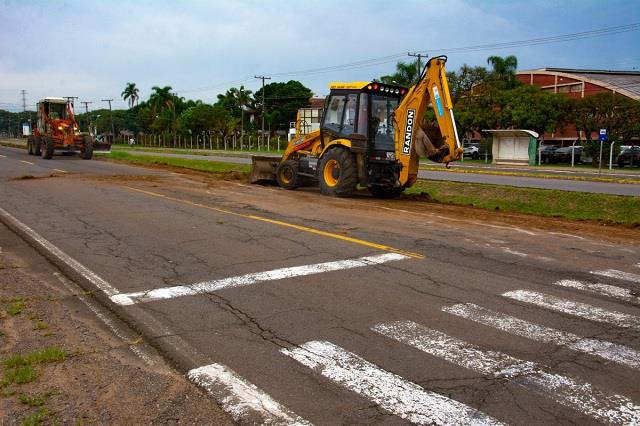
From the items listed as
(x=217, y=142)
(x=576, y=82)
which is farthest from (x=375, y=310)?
(x=217, y=142)

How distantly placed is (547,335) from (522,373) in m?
0.97

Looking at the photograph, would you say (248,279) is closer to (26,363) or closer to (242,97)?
(26,363)

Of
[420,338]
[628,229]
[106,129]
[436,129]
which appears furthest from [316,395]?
[106,129]

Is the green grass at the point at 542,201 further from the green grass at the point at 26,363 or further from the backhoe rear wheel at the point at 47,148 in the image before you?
the backhoe rear wheel at the point at 47,148

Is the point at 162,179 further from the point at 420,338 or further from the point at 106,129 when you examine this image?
the point at 106,129

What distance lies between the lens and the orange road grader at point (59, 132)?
3259 cm

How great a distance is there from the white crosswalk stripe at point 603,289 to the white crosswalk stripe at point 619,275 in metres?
0.49

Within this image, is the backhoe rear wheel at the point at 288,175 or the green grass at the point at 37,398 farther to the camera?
the backhoe rear wheel at the point at 288,175

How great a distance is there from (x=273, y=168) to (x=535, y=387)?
15918mm

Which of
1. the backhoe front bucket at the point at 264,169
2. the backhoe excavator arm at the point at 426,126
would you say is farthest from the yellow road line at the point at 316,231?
the backhoe front bucket at the point at 264,169

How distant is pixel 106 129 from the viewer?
420 ft

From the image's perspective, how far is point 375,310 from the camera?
19.5 ft

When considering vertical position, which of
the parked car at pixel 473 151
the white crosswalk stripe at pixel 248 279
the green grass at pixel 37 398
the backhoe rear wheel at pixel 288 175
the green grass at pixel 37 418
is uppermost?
the parked car at pixel 473 151

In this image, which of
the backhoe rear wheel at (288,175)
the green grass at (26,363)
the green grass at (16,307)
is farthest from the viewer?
the backhoe rear wheel at (288,175)
